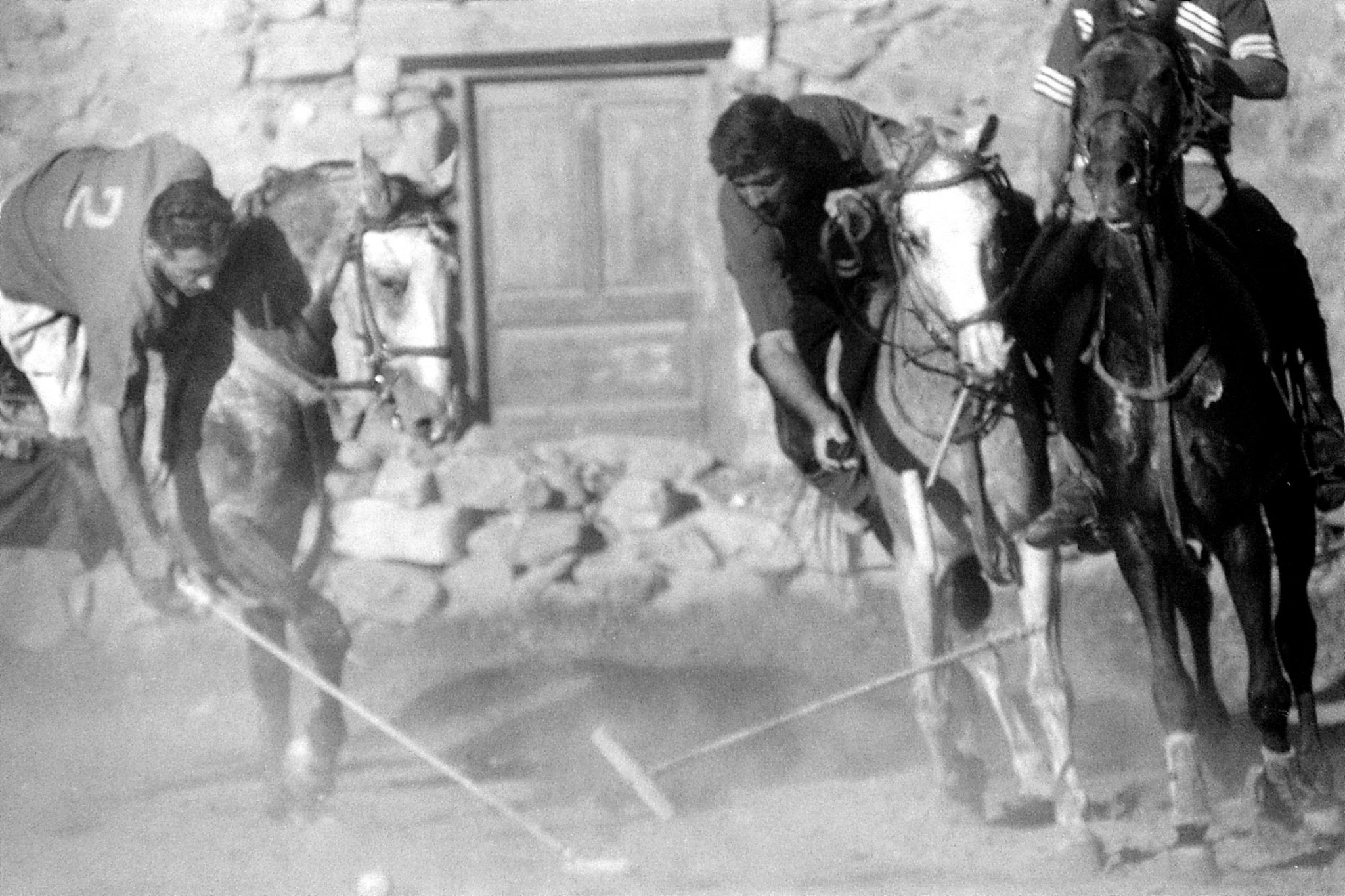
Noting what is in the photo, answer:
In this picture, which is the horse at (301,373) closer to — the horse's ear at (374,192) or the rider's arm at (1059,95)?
the horse's ear at (374,192)

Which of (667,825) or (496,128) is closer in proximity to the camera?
(667,825)

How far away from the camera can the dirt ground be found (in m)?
6.73

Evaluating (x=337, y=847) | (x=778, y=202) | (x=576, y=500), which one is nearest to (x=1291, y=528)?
(x=778, y=202)

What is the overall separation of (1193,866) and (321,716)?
2.82 meters

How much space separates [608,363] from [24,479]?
4.11 m

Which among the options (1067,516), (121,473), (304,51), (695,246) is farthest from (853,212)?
(304,51)

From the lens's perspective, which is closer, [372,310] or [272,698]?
[372,310]

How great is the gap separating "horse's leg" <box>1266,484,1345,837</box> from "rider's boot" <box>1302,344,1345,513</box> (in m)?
0.09

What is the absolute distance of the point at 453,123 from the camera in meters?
10.5

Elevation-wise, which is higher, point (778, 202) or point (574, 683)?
point (778, 202)

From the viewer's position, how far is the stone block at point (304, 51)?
10.3m

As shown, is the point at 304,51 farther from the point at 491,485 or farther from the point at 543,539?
the point at 543,539

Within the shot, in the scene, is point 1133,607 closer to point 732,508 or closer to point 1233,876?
point 732,508

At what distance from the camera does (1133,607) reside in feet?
32.1
